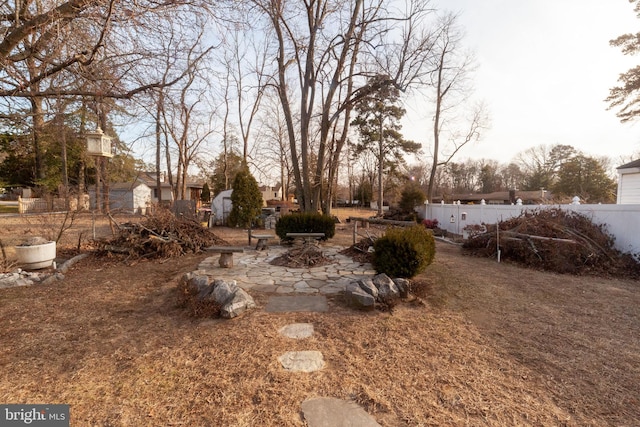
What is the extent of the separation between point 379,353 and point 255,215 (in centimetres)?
1168

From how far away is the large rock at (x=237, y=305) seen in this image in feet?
10.4

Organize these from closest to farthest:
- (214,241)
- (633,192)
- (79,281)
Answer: (79,281) → (214,241) → (633,192)

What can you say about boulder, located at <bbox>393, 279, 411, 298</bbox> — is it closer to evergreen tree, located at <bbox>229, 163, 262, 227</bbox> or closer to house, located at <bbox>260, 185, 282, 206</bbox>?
evergreen tree, located at <bbox>229, 163, 262, 227</bbox>

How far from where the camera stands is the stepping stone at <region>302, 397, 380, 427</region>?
169 cm

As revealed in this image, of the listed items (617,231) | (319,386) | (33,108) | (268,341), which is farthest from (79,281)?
(617,231)

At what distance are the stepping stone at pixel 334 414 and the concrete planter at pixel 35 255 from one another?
6.21 metres

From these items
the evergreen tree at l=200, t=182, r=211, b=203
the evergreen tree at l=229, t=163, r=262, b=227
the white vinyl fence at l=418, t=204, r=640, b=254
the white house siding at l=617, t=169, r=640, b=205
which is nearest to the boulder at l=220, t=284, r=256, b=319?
the white vinyl fence at l=418, t=204, r=640, b=254

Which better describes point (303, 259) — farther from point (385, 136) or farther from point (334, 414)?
point (385, 136)

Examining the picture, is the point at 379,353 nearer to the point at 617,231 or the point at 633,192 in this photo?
the point at 617,231

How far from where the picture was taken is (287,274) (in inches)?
198

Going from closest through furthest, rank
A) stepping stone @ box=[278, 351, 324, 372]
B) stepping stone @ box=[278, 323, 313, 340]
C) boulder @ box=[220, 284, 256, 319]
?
stepping stone @ box=[278, 351, 324, 372]
stepping stone @ box=[278, 323, 313, 340]
boulder @ box=[220, 284, 256, 319]

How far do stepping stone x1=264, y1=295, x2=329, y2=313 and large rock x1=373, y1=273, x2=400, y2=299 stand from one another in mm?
729

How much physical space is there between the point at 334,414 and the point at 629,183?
594 inches

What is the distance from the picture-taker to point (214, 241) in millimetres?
7746
